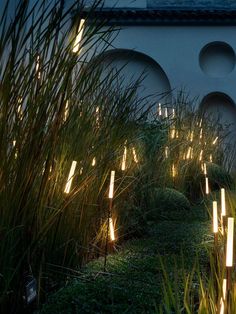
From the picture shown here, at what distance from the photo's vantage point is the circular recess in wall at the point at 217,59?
11883 millimetres

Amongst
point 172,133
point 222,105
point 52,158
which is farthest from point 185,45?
point 52,158

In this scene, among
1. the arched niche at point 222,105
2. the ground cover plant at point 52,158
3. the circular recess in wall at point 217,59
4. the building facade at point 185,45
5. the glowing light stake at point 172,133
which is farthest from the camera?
the circular recess in wall at point 217,59

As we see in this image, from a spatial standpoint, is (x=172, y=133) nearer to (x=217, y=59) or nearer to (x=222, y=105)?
(x=222, y=105)

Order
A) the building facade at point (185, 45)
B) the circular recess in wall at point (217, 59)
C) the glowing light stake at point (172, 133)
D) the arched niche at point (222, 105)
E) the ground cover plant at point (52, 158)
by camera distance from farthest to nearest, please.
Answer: the circular recess in wall at point (217, 59) → the arched niche at point (222, 105) → the building facade at point (185, 45) → the glowing light stake at point (172, 133) → the ground cover plant at point (52, 158)

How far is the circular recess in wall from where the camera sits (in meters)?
11.9

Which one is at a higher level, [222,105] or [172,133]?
[222,105]

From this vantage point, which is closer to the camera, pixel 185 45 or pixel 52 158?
pixel 52 158

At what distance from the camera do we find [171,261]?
2891mm

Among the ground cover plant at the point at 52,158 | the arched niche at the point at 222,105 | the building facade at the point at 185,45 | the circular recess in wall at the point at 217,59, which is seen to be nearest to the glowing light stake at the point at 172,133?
the ground cover plant at the point at 52,158

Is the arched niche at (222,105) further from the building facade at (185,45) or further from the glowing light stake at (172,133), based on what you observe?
the glowing light stake at (172,133)

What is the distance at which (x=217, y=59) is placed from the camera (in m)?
12.0

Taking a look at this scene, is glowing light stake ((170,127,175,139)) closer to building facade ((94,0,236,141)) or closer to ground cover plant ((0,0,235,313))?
ground cover plant ((0,0,235,313))

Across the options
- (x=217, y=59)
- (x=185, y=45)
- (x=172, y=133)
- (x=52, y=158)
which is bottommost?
(x=52, y=158)

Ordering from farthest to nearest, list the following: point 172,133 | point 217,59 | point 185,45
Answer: point 217,59 < point 185,45 < point 172,133
